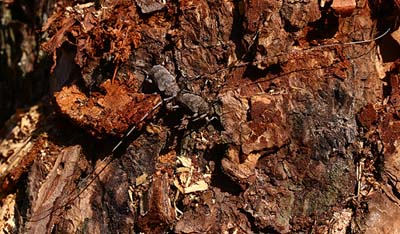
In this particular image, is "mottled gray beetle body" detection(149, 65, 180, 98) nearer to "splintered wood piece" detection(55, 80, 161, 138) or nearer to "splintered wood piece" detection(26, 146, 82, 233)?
"splintered wood piece" detection(55, 80, 161, 138)

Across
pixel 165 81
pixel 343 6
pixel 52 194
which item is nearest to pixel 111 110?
pixel 165 81

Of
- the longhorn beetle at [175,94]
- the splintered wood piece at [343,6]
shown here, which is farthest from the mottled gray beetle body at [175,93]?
the splintered wood piece at [343,6]

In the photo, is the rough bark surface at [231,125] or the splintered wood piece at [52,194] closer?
the rough bark surface at [231,125]

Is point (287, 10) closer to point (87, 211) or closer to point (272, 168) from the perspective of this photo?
point (272, 168)

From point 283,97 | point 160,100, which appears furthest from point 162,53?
point 283,97

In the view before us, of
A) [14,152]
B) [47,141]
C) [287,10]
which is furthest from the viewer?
[14,152]

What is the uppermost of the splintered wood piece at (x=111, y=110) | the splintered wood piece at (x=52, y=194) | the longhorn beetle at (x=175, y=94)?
the longhorn beetle at (x=175, y=94)

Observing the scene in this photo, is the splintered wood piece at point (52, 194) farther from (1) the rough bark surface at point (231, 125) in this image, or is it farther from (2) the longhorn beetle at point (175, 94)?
(2) the longhorn beetle at point (175, 94)

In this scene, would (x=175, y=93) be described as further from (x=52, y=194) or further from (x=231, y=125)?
(x=52, y=194)
